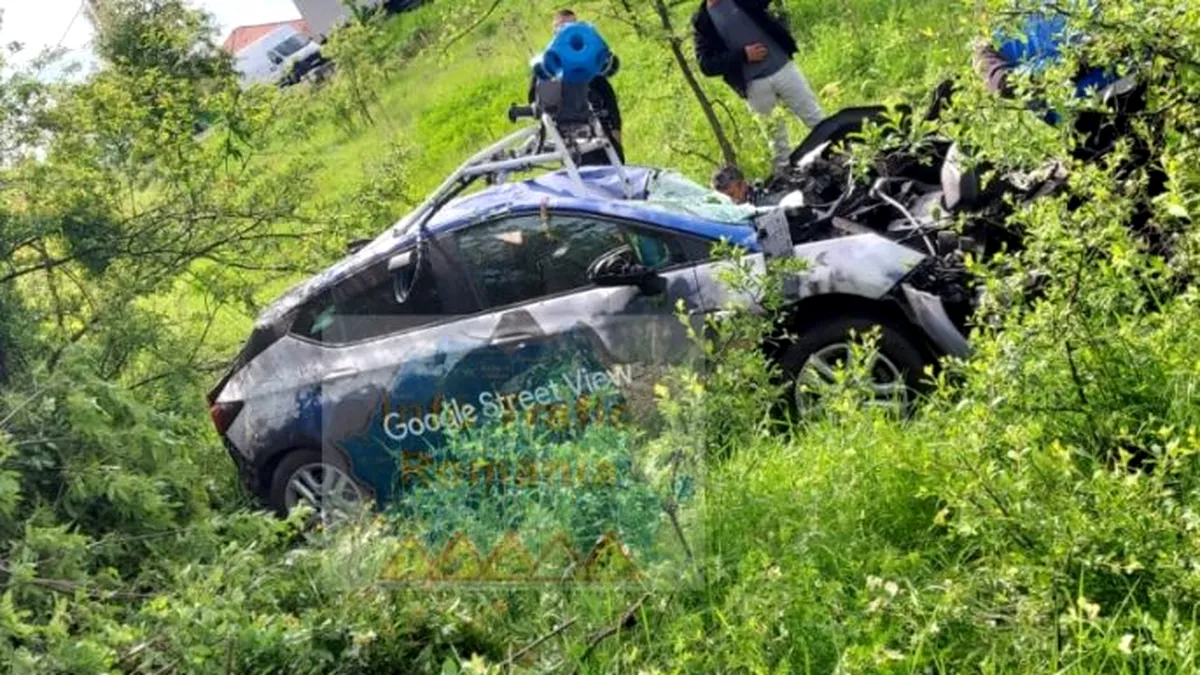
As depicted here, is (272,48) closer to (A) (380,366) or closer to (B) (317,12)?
(B) (317,12)

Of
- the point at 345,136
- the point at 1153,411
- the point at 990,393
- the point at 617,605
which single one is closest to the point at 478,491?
the point at 617,605

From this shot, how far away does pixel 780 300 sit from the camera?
410cm

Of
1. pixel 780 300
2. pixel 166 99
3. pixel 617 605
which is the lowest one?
pixel 617 605

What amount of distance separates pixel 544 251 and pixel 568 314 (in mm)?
369

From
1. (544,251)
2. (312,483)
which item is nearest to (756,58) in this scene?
(544,251)

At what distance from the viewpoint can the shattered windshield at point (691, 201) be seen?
5.40 meters

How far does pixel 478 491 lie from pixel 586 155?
3.05 m

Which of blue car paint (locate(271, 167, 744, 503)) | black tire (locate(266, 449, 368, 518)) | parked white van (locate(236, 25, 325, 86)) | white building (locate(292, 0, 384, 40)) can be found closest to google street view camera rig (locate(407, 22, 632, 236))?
blue car paint (locate(271, 167, 744, 503))

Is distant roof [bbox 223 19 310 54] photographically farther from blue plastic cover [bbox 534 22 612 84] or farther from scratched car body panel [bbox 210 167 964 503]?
scratched car body panel [bbox 210 167 964 503]

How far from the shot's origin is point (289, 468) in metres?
5.81

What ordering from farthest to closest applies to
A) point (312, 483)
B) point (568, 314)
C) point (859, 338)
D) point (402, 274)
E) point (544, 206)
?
point (312, 483) < point (402, 274) < point (544, 206) < point (568, 314) < point (859, 338)

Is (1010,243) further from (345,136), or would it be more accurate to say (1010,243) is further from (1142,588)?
(345,136)

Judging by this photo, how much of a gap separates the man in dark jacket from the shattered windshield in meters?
1.82

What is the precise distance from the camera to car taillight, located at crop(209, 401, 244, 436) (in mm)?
5910
